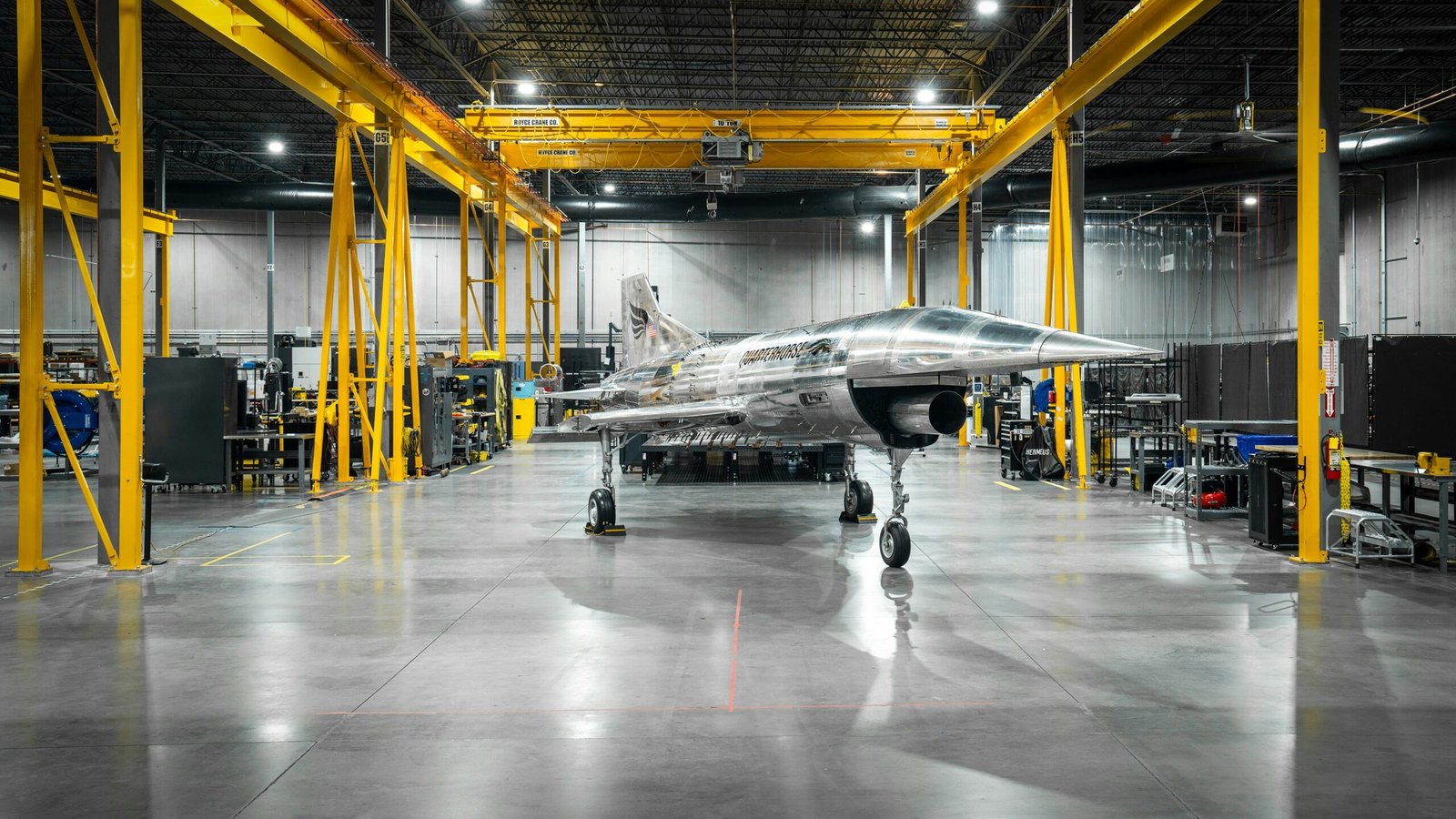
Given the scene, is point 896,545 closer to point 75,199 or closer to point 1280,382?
point 1280,382

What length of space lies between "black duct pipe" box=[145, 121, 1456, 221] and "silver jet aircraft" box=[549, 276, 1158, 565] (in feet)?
62.0

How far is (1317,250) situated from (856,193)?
24552 millimetres

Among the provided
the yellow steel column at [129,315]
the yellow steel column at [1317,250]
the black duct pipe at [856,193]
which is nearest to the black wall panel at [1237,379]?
the black duct pipe at [856,193]

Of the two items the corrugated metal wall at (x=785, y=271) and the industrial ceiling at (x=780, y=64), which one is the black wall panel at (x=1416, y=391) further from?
the corrugated metal wall at (x=785, y=271)

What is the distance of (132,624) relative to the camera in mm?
7672

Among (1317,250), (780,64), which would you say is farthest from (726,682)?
(780,64)

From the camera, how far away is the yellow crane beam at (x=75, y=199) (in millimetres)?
A: 19442

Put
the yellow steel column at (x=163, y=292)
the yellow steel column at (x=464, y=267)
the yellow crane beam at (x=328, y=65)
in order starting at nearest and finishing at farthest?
the yellow crane beam at (x=328, y=65) < the yellow steel column at (x=464, y=267) < the yellow steel column at (x=163, y=292)

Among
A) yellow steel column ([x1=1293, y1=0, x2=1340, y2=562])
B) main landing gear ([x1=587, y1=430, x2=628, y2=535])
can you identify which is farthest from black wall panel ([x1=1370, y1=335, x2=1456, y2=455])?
main landing gear ([x1=587, y1=430, x2=628, y2=535])

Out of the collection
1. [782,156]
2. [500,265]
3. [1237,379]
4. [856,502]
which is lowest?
[856,502]

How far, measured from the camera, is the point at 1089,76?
16.7m

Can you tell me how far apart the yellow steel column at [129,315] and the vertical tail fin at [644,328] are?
8.89 metres

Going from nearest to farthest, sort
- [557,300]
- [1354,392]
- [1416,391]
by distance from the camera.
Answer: [1416,391] → [1354,392] → [557,300]

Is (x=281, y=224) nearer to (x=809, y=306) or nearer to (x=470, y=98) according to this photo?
(x=470, y=98)
